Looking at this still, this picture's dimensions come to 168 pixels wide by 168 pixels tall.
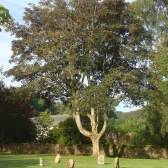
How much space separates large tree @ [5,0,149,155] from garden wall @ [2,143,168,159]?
345cm

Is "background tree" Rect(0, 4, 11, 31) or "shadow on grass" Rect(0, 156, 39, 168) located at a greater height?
"background tree" Rect(0, 4, 11, 31)

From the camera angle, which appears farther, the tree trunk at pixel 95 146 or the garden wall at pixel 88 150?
the garden wall at pixel 88 150

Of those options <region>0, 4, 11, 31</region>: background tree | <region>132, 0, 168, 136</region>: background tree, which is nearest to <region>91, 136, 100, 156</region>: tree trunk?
<region>132, 0, 168, 136</region>: background tree

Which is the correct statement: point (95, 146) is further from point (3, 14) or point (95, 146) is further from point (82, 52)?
point (3, 14)

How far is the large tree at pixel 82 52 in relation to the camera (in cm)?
2859

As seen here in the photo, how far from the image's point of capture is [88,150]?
3484cm

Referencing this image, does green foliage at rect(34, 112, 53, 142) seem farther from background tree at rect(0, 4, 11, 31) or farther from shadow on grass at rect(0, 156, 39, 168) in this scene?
background tree at rect(0, 4, 11, 31)

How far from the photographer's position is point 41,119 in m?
41.7

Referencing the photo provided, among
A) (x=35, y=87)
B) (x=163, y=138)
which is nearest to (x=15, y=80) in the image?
(x=35, y=87)

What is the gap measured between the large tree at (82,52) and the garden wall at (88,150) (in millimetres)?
3452

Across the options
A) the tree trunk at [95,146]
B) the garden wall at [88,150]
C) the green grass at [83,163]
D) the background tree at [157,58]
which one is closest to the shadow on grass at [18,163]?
the green grass at [83,163]

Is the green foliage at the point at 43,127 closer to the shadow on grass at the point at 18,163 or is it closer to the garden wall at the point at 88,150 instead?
the garden wall at the point at 88,150

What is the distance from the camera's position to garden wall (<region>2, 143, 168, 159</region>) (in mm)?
33094

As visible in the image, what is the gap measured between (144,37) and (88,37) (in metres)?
5.55
